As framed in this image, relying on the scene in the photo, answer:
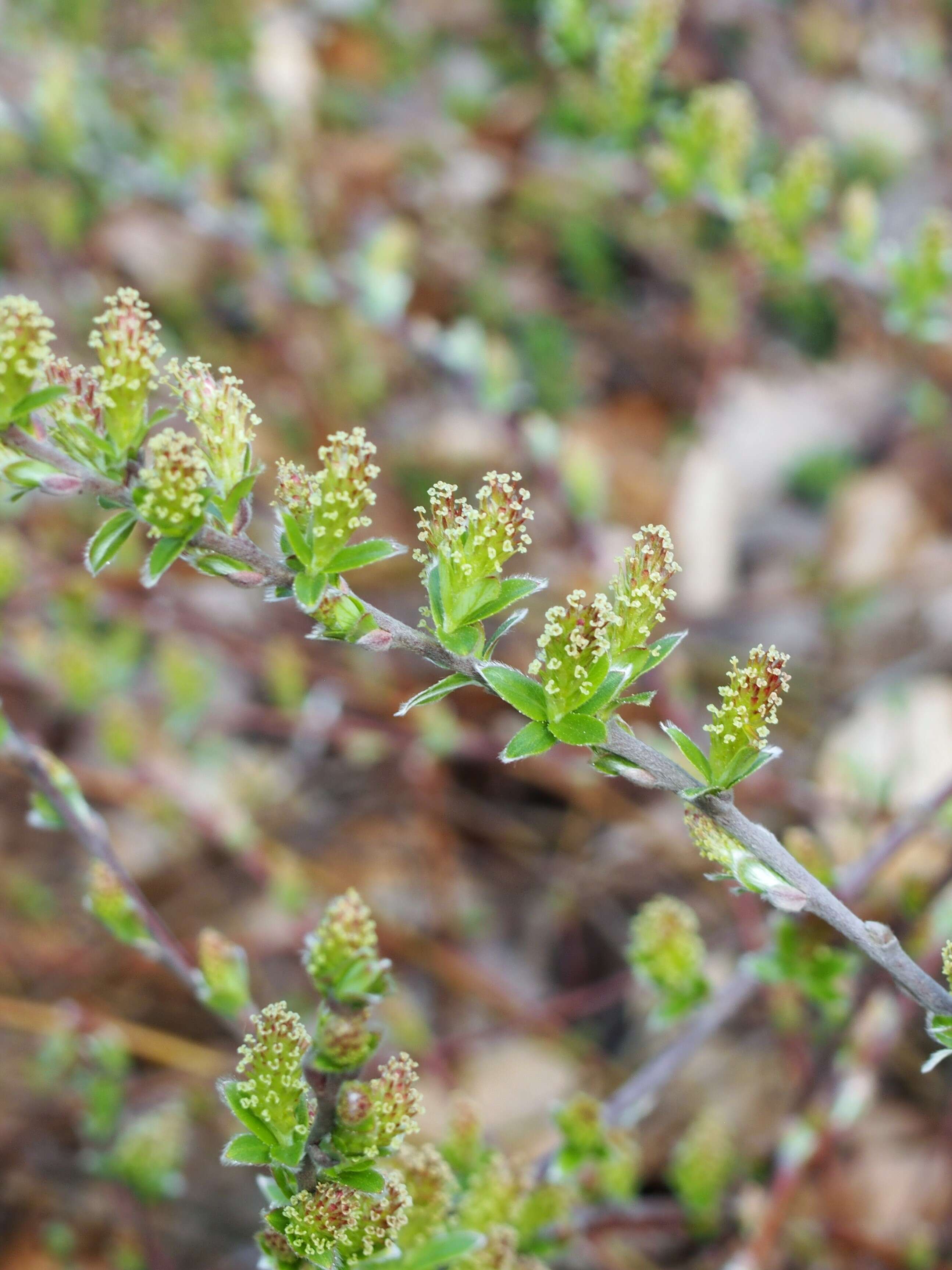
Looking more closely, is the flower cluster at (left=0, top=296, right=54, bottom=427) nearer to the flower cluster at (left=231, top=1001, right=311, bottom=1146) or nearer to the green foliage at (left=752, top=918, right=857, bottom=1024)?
the flower cluster at (left=231, top=1001, right=311, bottom=1146)

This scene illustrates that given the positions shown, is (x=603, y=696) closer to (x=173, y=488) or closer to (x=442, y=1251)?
(x=173, y=488)

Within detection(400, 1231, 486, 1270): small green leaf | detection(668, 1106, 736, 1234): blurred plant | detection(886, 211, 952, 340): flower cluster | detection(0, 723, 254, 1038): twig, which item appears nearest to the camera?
detection(400, 1231, 486, 1270): small green leaf

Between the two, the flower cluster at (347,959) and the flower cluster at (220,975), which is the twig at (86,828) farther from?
the flower cluster at (347,959)

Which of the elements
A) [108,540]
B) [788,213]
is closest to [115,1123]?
[108,540]

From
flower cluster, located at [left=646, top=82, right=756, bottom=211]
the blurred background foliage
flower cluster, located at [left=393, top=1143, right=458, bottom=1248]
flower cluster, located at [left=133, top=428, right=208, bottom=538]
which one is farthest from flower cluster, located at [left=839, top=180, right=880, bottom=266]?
flower cluster, located at [left=393, top=1143, right=458, bottom=1248]

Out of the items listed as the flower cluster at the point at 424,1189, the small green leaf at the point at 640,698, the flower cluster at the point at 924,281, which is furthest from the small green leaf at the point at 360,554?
the flower cluster at the point at 924,281

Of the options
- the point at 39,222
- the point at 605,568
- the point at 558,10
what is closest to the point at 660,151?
the point at 558,10

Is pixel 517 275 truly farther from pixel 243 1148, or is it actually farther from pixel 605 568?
pixel 243 1148
